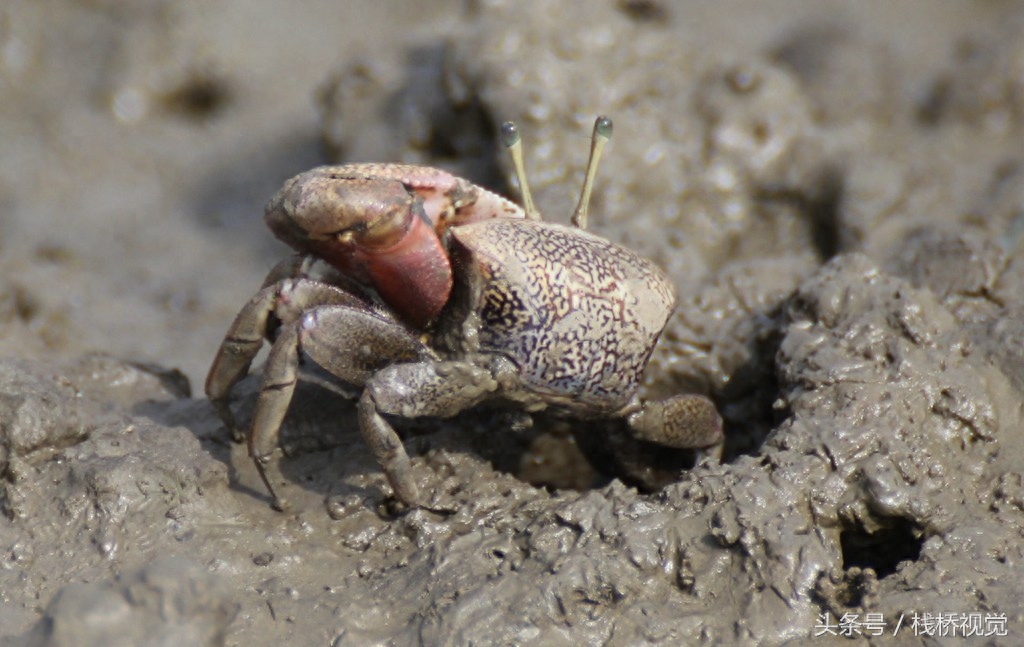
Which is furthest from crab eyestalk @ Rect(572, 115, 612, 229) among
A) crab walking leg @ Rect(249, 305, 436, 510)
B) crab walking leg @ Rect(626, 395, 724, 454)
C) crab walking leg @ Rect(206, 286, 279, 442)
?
crab walking leg @ Rect(206, 286, 279, 442)

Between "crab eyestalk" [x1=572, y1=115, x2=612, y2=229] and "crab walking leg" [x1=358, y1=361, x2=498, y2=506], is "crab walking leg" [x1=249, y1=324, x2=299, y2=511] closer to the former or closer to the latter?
"crab walking leg" [x1=358, y1=361, x2=498, y2=506]

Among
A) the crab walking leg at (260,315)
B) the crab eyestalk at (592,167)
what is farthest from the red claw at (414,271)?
the crab eyestalk at (592,167)

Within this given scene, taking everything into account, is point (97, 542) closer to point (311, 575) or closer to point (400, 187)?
point (311, 575)

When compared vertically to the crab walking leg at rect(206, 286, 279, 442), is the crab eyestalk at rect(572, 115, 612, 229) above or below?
above

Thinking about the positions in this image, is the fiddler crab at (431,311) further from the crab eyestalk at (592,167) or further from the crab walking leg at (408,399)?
the crab eyestalk at (592,167)

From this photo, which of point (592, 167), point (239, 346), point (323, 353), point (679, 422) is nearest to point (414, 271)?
point (323, 353)

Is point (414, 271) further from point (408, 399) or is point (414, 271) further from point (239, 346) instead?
point (239, 346)
